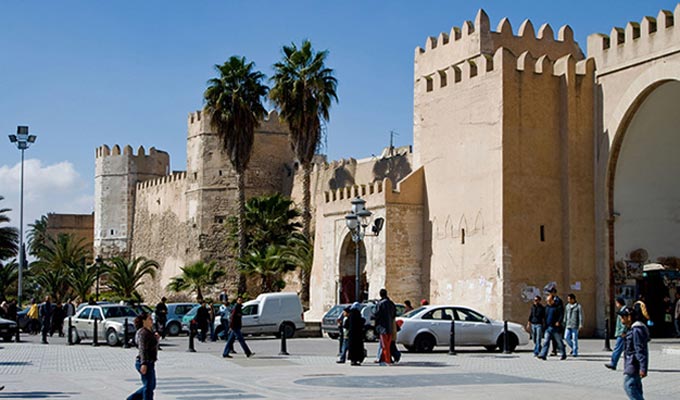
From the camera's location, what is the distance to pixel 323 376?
15570 mm

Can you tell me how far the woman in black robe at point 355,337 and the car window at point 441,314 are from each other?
379 cm

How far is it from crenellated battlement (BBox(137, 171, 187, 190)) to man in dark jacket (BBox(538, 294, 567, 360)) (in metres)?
37.1

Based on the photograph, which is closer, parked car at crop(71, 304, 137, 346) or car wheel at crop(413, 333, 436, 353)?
car wheel at crop(413, 333, 436, 353)

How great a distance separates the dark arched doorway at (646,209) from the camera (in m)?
26.5

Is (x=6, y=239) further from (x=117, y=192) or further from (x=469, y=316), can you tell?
(x=469, y=316)

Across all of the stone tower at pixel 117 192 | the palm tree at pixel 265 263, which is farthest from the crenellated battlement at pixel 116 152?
the palm tree at pixel 265 263

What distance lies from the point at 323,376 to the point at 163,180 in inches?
1705

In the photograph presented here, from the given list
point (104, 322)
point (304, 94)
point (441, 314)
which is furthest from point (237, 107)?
point (441, 314)

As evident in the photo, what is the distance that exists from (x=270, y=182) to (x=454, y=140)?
23055 millimetres

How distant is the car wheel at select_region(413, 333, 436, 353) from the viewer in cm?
2122

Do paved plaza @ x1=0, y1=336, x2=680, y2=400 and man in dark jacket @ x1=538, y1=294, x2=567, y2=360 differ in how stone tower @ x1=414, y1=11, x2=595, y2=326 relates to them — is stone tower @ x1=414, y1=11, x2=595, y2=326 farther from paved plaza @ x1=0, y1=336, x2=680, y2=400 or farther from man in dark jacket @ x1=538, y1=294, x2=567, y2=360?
man in dark jacket @ x1=538, y1=294, x2=567, y2=360

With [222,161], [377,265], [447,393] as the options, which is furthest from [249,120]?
[447,393]

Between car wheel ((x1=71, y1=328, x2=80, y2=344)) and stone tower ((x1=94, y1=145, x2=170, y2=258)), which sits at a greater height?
stone tower ((x1=94, y1=145, x2=170, y2=258))

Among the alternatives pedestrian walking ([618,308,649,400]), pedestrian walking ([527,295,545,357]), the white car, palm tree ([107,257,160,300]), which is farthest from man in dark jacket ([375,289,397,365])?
palm tree ([107,257,160,300])
